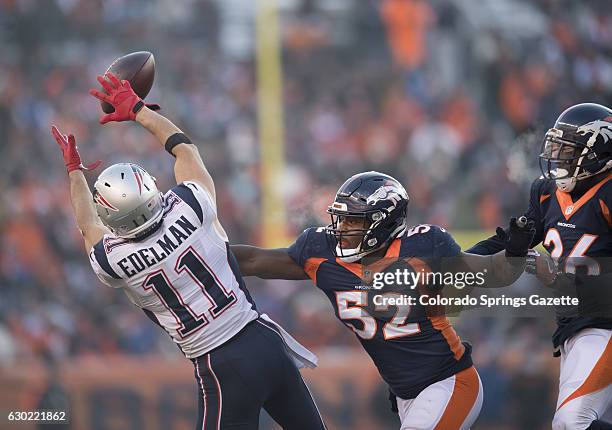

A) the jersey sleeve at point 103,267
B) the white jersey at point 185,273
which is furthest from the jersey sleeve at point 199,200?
the jersey sleeve at point 103,267

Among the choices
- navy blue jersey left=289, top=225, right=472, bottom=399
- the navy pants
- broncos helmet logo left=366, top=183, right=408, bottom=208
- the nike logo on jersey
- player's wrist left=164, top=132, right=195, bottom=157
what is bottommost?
the navy pants

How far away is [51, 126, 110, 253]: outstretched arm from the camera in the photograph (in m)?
4.60

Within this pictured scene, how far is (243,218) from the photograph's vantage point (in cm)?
1038

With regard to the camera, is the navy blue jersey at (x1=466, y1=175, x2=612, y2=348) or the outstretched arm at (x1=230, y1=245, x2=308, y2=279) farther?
the outstretched arm at (x1=230, y1=245, x2=308, y2=279)

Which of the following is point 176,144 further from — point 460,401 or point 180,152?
point 460,401

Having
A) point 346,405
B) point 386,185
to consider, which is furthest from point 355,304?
point 346,405

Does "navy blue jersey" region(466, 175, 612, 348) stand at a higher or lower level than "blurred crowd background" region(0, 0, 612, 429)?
higher

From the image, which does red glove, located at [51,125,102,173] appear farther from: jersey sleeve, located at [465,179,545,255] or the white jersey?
jersey sleeve, located at [465,179,545,255]

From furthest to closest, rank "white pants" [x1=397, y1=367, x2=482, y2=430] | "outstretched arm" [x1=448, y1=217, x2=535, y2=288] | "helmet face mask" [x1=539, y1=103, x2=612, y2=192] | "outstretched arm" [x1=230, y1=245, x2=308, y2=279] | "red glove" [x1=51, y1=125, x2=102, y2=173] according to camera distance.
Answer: "red glove" [x1=51, y1=125, x2=102, y2=173] → "outstretched arm" [x1=230, y1=245, x2=308, y2=279] → "helmet face mask" [x1=539, y1=103, x2=612, y2=192] → "white pants" [x1=397, y1=367, x2=482, y2=430] → "outstretched arm" [x1=448, y1=217, x2=535, y2=288]

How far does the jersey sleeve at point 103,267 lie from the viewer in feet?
14.0

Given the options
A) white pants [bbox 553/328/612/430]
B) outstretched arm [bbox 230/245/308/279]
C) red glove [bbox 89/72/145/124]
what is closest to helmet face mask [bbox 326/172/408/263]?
outstretched arm [bbox 230/245/308/279]

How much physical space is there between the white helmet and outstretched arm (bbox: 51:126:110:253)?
0.34m

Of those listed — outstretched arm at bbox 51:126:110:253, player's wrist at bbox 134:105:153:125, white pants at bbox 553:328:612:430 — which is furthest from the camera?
player's wrist at bbox 134:105:153:125

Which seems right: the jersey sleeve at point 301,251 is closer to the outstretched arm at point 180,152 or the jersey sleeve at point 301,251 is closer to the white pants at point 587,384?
the outstretched arm at point 180,152
